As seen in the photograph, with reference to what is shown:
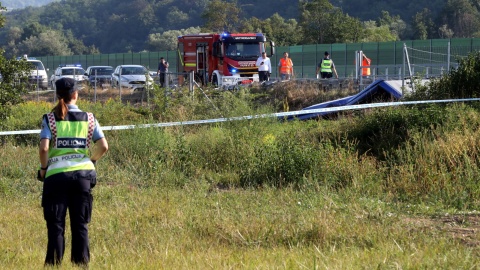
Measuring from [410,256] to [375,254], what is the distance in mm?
379

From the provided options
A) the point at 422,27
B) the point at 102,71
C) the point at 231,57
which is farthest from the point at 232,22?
the point at 231,57

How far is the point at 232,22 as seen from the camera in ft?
267

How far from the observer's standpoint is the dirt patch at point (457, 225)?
311 inches

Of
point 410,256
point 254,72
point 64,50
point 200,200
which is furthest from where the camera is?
point 64,50

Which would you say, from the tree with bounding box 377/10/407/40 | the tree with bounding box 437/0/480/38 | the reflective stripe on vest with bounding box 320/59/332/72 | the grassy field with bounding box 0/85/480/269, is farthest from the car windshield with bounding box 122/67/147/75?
the tree with bounding box 377/10/407/40

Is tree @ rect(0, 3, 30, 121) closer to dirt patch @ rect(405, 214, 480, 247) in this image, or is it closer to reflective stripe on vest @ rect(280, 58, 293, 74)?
dirt patch @ rect(405, 214, 480, 247)

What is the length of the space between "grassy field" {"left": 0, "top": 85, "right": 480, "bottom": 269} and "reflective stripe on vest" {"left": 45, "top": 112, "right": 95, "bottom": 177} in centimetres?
100

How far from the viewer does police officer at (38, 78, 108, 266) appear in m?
7.04

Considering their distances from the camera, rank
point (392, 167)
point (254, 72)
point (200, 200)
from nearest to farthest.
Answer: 1. point (200, 200)
2. point (392, 167)
3. point (254, 72)

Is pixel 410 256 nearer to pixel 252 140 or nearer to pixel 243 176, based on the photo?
pixel 243 176

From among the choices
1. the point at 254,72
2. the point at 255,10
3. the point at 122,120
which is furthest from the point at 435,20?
the point at 122,120

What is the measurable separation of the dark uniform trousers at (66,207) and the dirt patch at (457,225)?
11.1 ft

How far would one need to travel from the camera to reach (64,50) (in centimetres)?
12688

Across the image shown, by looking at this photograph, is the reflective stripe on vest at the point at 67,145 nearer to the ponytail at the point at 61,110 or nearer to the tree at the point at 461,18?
the ponytail at the point at 61,110
